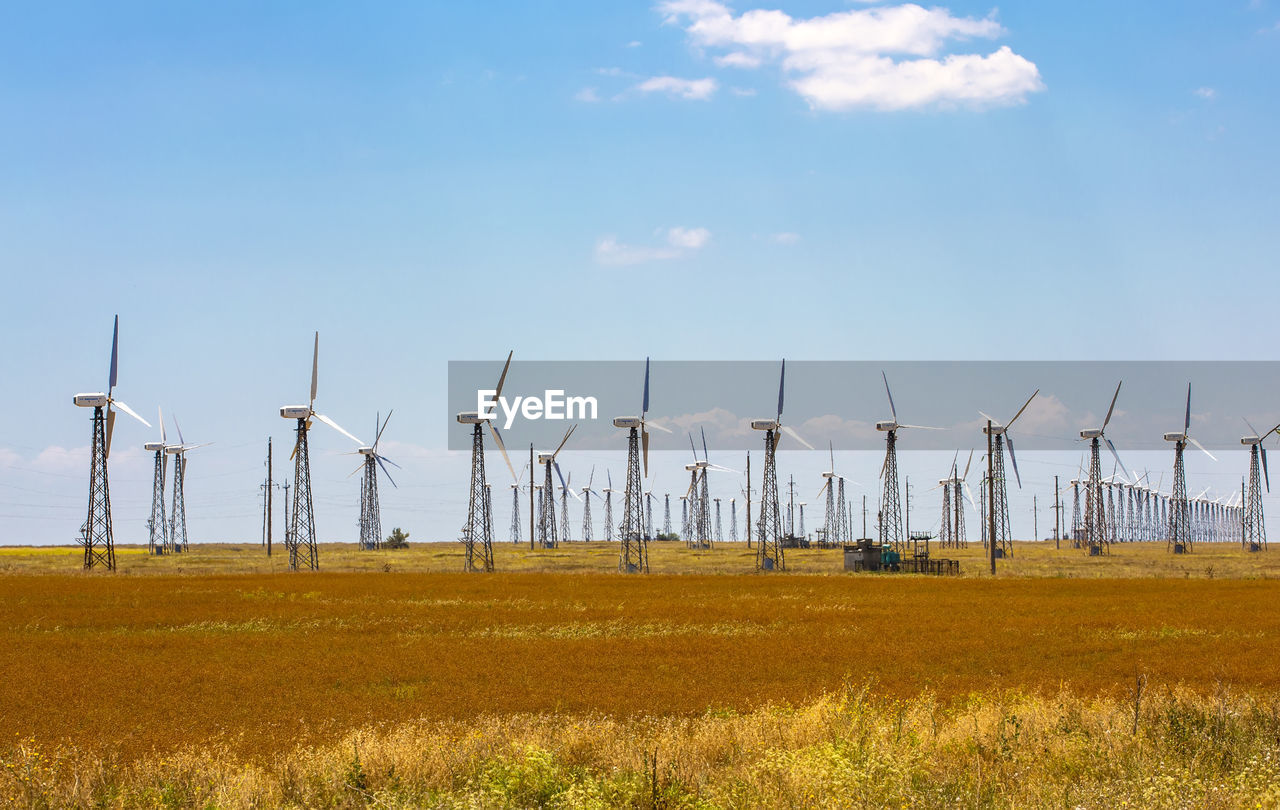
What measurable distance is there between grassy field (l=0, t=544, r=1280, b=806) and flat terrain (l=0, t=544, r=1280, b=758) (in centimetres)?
18

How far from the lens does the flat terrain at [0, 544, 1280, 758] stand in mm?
26531

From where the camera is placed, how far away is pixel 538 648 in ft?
127

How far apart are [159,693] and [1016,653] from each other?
26972mm

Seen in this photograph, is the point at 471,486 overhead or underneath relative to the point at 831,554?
overhead

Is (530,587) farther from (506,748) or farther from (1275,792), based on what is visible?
(1275,792)

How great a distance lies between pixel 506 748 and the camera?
63.6 feet

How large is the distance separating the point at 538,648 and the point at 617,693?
1057 centimetres

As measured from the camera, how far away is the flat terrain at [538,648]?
87.0ft

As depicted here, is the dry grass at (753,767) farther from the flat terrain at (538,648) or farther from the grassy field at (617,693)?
the flat terrain at (538,648)

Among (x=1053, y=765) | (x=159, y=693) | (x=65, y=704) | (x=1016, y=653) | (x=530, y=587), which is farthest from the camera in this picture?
(x=530, y=587)

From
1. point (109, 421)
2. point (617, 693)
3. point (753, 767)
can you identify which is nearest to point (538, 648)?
point (617, 693)

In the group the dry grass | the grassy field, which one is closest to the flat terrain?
the grassy field

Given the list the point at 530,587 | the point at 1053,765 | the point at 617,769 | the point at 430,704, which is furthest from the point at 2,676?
the point at 530,587

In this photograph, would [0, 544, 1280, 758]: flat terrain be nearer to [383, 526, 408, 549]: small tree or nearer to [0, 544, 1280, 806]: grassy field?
[0, 544, 1280, 806]: grassy field
